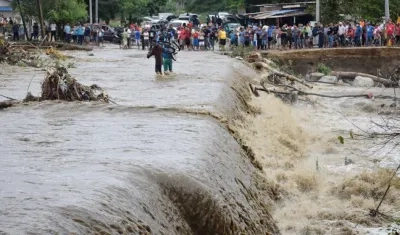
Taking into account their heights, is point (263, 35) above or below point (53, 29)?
below

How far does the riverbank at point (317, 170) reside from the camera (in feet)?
43.4

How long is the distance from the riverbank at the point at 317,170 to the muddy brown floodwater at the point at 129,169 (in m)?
0.79

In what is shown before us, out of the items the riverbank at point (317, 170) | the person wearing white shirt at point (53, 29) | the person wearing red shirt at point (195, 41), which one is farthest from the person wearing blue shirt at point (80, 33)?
the riverbank at point (317, 170)

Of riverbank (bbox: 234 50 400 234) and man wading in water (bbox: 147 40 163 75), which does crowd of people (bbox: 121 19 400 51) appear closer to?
man wading in water (bbox: 147 40 163 75)

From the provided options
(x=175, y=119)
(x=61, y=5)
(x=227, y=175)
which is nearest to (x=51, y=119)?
(x=175, y=119)

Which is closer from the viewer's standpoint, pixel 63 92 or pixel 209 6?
pixel 63 92

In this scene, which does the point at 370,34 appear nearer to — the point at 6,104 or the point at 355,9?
the point at 355,9

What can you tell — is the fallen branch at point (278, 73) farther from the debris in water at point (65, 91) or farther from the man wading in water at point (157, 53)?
the debris in water at point (65, 91)

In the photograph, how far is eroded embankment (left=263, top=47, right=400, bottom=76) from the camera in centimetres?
3725

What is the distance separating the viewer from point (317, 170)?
16.6 metres

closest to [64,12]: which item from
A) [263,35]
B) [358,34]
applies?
[263,35]

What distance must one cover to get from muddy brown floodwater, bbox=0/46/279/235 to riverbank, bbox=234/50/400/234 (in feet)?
2.60

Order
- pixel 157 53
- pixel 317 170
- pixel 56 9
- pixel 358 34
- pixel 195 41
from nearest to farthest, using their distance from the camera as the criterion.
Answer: pixel 317 170 → pixel 157 53 → pixel 358 34 → pixel 195 41 → pixel 56 9

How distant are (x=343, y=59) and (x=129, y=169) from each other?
2931 cm
